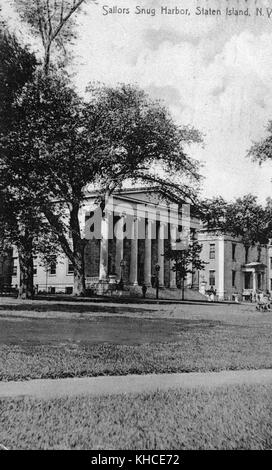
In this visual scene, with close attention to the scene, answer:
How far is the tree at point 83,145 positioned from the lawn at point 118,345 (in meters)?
2.47

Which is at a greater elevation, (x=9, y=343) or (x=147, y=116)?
(x=147, y=116)

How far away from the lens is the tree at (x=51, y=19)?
6734 millimetres

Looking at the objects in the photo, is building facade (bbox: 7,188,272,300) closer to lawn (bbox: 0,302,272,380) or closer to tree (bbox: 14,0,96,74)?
lawn (bbox: 0,302,272,380)

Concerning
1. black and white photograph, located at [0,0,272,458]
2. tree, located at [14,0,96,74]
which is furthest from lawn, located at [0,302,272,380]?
tree, located at [14,0,96,74]

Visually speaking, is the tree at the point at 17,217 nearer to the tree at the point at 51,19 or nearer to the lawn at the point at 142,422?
the tree at the point at 51,19

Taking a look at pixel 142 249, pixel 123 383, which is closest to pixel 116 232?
pixel 123 383

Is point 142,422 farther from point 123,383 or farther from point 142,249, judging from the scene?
point 142,249

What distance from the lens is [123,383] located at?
557 centimetres

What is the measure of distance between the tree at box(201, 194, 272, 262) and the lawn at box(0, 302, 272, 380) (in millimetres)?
2012

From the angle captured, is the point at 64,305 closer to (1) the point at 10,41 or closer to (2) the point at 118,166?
(2) the point at 118,166

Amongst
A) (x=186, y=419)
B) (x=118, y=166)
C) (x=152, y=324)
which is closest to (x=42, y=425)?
(x=186, y=419)

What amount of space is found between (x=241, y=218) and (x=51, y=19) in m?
5.08

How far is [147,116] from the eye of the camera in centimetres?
1227
